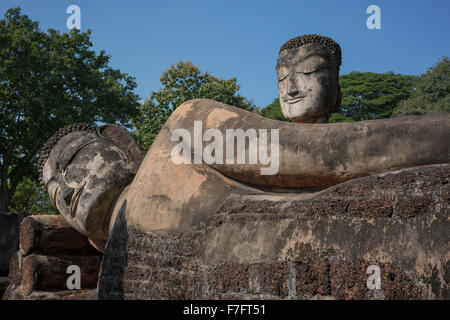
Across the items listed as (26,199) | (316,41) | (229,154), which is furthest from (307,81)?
(26,199)

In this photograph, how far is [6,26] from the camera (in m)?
15.7

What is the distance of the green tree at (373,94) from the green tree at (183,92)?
6.87 m

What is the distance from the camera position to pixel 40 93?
50.2ft

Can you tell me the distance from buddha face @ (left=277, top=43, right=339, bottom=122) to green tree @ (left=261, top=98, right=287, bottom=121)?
19.7 metres

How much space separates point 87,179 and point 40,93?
12.7 m

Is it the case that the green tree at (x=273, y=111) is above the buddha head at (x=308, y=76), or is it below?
above

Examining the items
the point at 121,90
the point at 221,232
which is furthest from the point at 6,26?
the point at 221,232

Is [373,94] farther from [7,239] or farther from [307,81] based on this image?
[307,81]

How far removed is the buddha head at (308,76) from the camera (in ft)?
13.2

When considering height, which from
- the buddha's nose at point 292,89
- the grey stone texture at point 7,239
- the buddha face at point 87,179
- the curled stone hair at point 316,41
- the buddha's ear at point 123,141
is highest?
the curled stone hair at point 316,41

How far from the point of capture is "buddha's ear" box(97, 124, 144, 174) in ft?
13.5

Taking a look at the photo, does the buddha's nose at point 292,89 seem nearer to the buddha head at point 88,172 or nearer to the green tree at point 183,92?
the buddha head at point 88,172

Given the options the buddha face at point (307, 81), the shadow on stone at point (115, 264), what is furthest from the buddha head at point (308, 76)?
the shadow on stone at point (115, 264)

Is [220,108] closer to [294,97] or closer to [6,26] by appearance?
[294,97]
